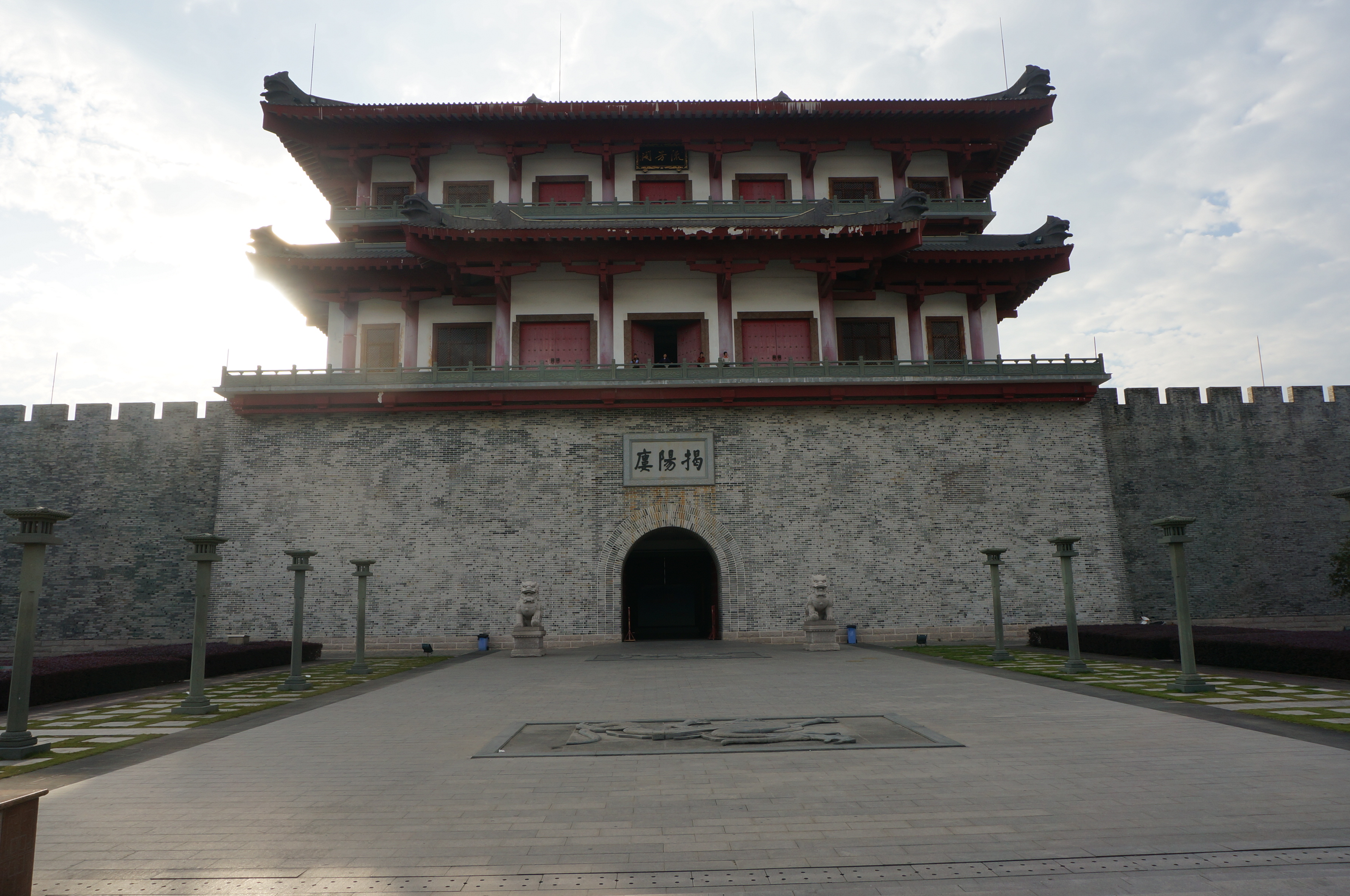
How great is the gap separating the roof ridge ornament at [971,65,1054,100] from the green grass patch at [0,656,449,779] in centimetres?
1971

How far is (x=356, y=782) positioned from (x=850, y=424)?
14.5m

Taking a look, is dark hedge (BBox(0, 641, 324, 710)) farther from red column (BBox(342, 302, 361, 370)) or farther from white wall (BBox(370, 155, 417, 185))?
white wall (BBox(370, 155, 417, 185))

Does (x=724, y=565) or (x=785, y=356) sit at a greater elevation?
(x=785, y=356)

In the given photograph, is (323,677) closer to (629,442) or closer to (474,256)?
(629,442)

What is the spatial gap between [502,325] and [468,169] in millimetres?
5156

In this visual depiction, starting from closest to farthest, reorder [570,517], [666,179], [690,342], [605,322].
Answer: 1. [570,517]
2. [605,322]
3. [690,342]
4. [666,179]

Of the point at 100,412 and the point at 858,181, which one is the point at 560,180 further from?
the point at 100,412

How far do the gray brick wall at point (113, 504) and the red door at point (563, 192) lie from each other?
32.2 feet

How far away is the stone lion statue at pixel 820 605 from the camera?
51.2ft

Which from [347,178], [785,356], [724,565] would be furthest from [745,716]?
[347,178]

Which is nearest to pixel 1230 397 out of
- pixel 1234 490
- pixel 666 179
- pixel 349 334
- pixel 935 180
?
pixel 1234 490

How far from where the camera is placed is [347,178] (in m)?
21.3

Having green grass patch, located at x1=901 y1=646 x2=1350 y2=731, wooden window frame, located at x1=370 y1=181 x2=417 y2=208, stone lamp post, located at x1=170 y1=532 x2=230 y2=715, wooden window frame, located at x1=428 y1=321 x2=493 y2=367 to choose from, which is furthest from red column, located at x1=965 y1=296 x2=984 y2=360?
stone lamp post, located at x1=170 y1=532 x2=230 y2=715

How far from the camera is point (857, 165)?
21.3 m
